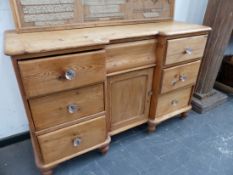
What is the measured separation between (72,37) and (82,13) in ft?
0.90

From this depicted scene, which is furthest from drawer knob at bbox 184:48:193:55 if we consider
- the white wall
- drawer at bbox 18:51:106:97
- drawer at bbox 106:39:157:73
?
the white wall

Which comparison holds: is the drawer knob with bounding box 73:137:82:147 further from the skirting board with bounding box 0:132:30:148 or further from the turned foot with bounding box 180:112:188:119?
the turned foot with bounding box 180:112:188:119

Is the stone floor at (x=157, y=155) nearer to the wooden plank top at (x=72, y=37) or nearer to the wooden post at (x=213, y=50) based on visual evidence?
the wooden post at (x=213, y=50)

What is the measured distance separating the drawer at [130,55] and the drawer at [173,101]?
32 cm

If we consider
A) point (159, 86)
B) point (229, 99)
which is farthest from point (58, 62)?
point (229, 99)

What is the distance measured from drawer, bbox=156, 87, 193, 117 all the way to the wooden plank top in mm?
443

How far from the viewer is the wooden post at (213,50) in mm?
1395

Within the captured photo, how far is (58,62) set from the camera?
2.70ft

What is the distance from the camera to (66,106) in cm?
96

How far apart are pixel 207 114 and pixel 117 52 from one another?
1.10 meters

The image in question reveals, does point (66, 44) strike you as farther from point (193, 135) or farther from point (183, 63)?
point (193, 135)

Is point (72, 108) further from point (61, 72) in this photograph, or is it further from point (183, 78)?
point (183, 78)

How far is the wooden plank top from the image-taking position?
0.78m

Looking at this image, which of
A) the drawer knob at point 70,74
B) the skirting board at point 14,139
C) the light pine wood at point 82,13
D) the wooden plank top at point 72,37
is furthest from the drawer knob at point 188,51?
the skirting board at point 14,139
